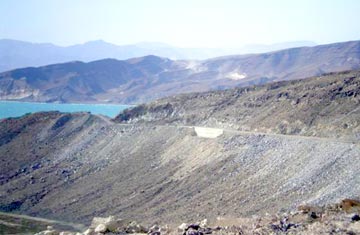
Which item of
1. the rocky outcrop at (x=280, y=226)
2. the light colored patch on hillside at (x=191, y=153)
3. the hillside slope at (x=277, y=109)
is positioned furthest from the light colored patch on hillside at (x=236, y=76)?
the rocky outcrop at (x=280, y=226)

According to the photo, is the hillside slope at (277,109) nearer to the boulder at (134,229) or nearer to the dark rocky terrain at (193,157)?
the dark rocky terrain at (193,157)

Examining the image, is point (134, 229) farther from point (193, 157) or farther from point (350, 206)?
point (193, 157)

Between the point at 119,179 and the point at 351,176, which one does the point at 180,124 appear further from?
the point at 351,176

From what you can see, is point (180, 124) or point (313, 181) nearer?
point (313, 181)

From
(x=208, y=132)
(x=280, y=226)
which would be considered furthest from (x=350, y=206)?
(x=208, y=132)

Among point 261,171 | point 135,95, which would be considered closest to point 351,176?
point 261,171
